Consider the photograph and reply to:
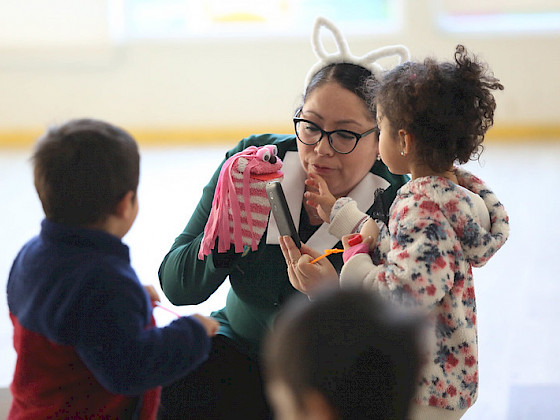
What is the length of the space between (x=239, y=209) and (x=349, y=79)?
15.4 inches

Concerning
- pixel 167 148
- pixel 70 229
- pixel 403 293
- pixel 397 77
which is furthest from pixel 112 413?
pixel 167 148

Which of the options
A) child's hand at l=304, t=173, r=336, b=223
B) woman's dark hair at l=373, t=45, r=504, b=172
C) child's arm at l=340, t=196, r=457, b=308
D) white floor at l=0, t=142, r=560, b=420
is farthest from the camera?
white floor at l=0, t=142, r=560, b=420

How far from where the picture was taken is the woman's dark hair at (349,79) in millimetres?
1738

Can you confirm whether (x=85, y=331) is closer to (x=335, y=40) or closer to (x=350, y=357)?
(x=350, y=357)

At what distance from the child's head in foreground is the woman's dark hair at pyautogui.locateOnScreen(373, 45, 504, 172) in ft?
1.65

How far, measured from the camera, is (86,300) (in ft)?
3.85

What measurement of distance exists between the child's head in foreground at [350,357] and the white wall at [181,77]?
594 centimetres

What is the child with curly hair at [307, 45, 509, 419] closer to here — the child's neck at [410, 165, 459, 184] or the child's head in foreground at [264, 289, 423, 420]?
the child's neck at [410, 165, 459, 184]

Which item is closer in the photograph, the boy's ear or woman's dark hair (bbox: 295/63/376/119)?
the boy's ear

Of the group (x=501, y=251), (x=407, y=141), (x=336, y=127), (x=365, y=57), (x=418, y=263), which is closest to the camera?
(x=418, y=263)

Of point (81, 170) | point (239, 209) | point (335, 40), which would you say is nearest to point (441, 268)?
point (239, 209)

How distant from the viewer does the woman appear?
1720mm

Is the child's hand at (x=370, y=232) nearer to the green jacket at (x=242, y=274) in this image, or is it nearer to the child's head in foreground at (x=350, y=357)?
the green jacket at (x=242, y=274)

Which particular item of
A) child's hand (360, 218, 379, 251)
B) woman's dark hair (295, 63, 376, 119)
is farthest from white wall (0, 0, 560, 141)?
child's hand (360, 218, 379, 251)
